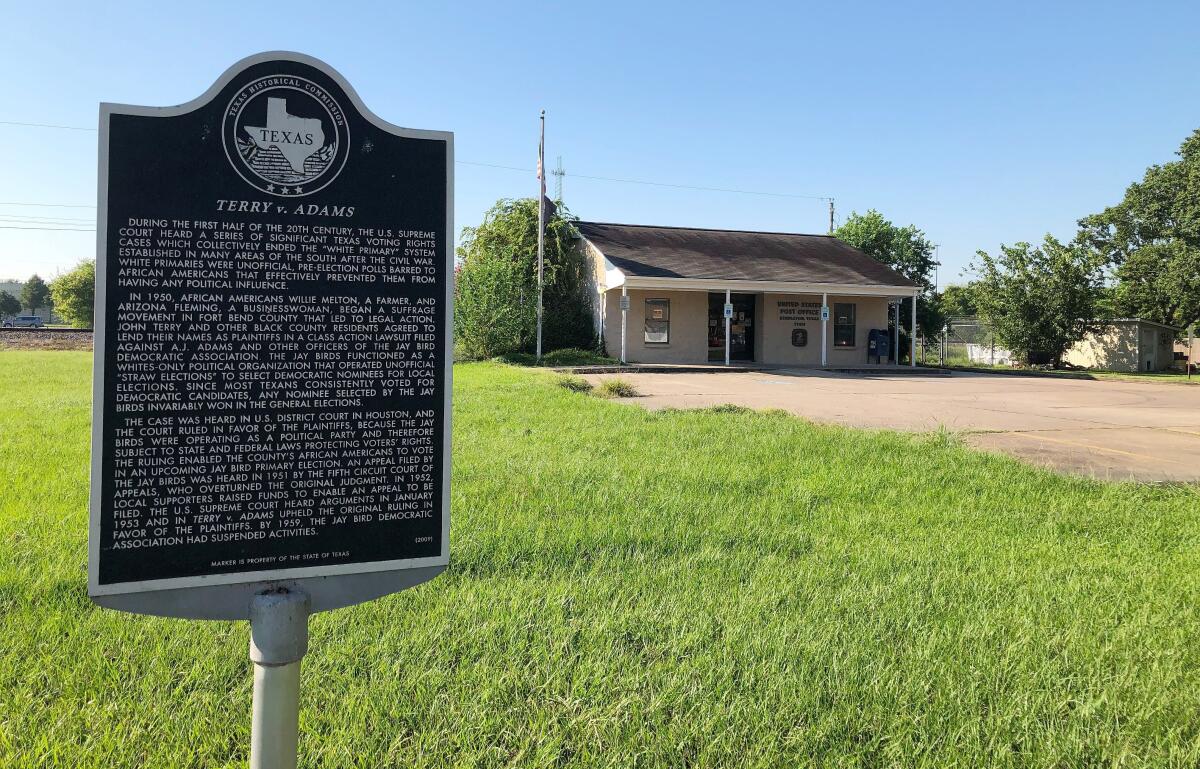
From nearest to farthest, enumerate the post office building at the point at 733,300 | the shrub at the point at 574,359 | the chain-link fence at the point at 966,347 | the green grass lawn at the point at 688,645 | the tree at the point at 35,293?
1. the green grass lawn at the point at 688,645
2. the shrub at the point at 574,359
3. the post office building at the point at 733,300
4. the chain-link fence at the point at 966,347
5. the tree at the point at 35,293

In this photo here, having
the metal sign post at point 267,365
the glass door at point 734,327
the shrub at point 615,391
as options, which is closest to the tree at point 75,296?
the glass door at point 734,327

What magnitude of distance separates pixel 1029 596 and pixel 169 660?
3760 millimetres

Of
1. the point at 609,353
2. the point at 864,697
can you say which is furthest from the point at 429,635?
the point at 609,353

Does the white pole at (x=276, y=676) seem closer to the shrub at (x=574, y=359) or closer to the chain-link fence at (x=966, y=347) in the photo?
the shrub at (x=574, y=359)

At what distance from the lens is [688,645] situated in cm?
312

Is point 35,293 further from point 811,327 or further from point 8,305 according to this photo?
point 811,327

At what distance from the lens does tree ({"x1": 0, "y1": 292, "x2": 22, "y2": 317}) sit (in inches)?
4700

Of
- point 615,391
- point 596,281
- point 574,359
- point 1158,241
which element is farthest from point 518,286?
point 1158,241

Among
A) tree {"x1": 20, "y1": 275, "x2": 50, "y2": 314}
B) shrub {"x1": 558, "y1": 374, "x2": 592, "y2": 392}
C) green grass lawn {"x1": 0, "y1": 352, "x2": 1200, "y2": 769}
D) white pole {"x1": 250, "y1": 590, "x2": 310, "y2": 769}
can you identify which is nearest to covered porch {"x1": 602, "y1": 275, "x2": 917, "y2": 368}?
shrub {"x1": 558, "y1": 374, "x2": 592, "y2": 392}

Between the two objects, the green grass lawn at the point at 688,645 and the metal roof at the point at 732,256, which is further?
the metal roof at the point at 732,256

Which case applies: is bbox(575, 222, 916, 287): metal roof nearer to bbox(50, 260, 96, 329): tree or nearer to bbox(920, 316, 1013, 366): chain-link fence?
bbox(920, 316, 1013, 366): chain-link fence

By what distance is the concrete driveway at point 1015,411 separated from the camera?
778 cm

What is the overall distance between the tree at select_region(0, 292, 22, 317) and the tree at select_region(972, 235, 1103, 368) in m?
137

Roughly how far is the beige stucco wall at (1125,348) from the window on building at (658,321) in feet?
64.4
